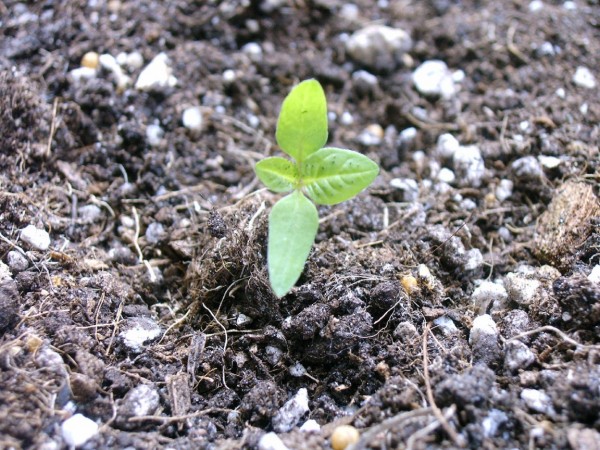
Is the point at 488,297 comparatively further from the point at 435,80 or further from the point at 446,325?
the point at 435,80

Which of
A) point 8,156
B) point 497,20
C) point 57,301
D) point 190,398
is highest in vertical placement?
point 497,20

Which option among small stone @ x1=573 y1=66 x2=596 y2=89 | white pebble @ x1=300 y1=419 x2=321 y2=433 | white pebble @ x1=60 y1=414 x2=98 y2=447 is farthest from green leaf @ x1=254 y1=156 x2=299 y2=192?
small stone @ x1=573 y1=66 x2=596 y2=89

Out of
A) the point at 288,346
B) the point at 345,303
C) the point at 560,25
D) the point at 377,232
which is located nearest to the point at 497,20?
the point at 560,25

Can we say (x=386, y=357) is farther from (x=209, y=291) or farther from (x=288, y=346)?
(x=209, y=291)

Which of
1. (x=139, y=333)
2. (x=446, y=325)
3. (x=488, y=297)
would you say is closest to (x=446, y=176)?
(x=488, y=297)

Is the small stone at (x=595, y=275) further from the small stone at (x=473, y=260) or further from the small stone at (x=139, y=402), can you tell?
the small stone at (x=139, y=402)

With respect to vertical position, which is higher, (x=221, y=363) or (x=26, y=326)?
(x=26, y=326)

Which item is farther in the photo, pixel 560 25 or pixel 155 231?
pixel 560 25
